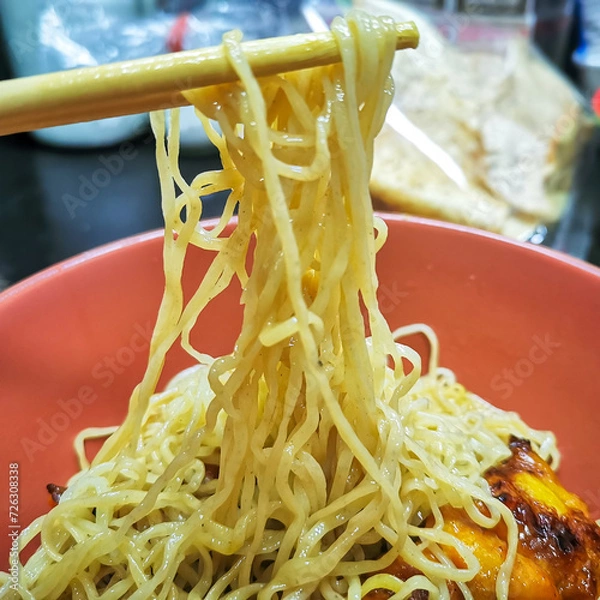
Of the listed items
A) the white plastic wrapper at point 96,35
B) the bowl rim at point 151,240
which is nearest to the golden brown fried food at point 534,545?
the bowl rim at point 151,240

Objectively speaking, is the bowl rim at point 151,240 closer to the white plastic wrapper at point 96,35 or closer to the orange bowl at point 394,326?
the orange bowl at point 394,326

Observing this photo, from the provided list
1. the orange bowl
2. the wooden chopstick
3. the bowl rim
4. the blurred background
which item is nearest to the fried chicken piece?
the orange bowl

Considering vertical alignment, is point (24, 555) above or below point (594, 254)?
above

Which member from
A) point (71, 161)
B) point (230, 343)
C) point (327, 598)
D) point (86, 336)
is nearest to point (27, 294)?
point (86, 336)

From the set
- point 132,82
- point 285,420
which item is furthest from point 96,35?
point 285,420

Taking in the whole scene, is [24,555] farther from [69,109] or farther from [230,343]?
[69,109]

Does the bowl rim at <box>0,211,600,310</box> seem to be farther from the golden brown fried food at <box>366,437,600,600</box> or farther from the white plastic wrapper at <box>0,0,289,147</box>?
the white plastic wrapper at <box>0,0,289,147</box>
